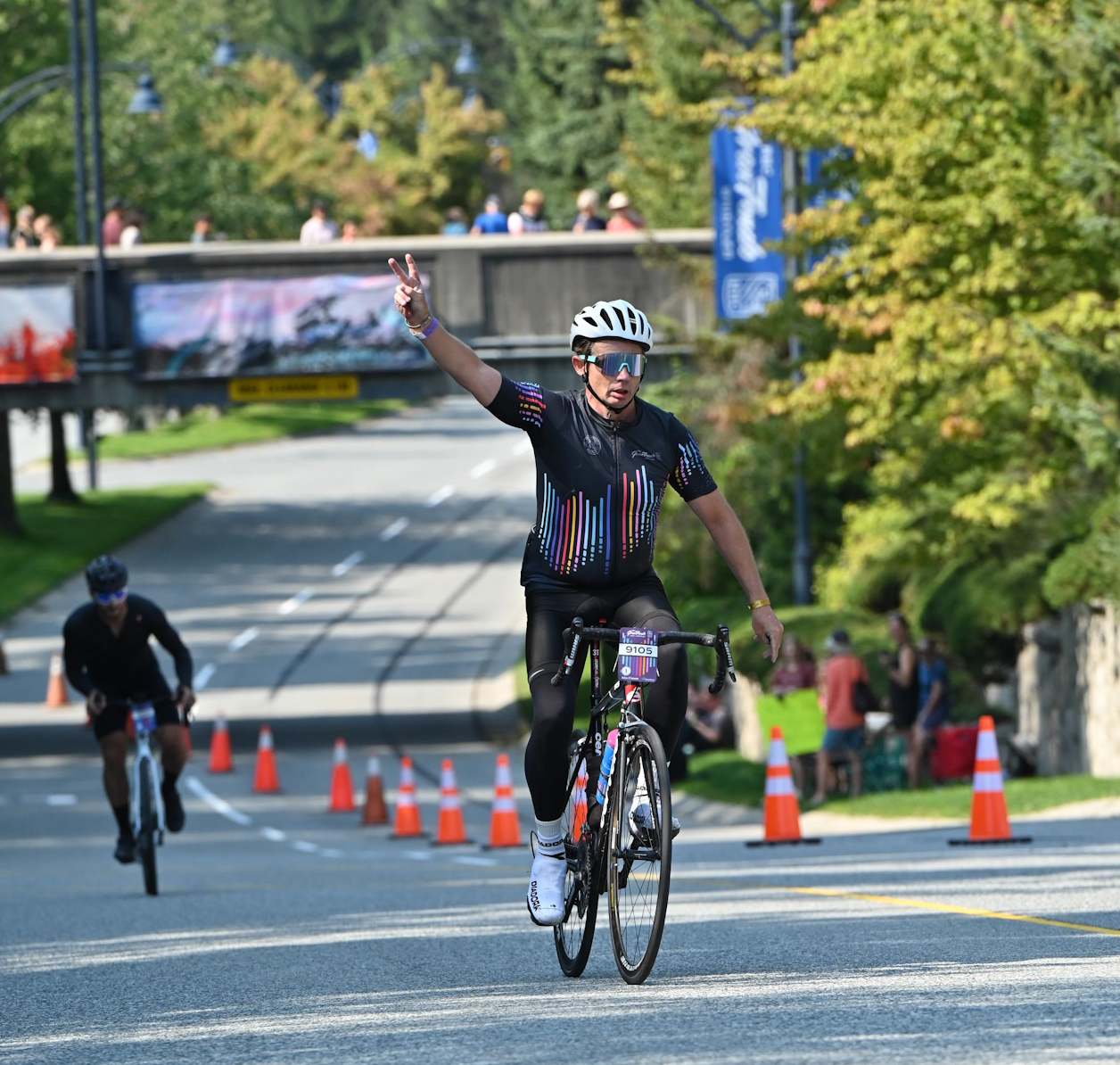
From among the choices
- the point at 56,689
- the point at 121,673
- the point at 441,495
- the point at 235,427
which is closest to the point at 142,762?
the point at 121,673

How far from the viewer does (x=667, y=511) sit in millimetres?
37219

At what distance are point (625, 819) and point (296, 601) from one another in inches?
1534

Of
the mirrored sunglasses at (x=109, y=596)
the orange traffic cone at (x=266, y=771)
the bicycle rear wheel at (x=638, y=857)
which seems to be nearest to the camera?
the bicycle rear wheel at (x=638, y=857)

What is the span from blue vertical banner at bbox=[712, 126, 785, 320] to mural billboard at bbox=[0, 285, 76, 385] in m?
11.6

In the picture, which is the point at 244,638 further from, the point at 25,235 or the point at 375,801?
the point at 375,801

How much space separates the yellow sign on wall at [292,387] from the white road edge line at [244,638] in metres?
6.27

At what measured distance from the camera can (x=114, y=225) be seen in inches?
1470

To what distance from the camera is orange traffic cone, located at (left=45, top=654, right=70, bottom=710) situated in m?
34.7

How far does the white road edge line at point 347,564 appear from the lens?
49.4 m

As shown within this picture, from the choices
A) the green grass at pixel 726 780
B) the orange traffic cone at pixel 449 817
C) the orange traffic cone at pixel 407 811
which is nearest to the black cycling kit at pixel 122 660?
the orange traffic cone at pixel 449 817

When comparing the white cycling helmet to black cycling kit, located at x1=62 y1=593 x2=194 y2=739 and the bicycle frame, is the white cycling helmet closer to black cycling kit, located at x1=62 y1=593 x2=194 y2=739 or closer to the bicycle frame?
black cycling kit, located at x1=62 y1=593 x2=194 y2=739

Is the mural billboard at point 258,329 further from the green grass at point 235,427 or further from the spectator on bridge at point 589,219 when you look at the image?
the green grass at point 235,427

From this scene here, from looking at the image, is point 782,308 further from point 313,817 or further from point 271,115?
point 271,115

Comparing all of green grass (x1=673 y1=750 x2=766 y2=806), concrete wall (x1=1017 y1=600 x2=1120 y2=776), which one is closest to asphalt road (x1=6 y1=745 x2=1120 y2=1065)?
concrete wall (x1=1017 y1=600 x2=1120 y2=776)
